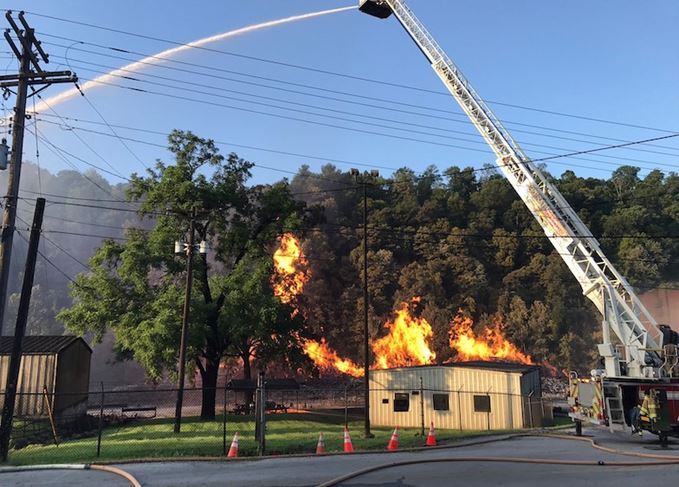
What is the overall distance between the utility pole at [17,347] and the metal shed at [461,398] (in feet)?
53.0

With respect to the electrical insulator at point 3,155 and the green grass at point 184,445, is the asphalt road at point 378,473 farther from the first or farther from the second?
the electrical insulator at point 3,155

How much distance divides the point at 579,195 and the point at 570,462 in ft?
276

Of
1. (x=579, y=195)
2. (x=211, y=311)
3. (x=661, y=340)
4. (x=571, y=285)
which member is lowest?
(x=661, y=340)

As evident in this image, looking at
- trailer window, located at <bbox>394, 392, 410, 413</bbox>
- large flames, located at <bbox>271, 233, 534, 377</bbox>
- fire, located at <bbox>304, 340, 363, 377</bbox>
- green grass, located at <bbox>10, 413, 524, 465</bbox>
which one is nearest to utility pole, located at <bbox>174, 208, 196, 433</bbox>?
green grass, located at <bbox>10, 413, 524, 465</bbox>

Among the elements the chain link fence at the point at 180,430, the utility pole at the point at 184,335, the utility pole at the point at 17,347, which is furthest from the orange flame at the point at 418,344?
the utility pole at the point at 17,347

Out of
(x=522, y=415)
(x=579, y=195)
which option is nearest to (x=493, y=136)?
(x=522, y=415)

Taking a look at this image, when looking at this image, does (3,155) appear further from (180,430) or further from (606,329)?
(606,329)

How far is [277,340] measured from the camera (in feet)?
102

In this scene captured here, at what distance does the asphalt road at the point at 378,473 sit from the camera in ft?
33.5

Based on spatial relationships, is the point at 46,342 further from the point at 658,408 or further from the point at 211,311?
the point at 658,408

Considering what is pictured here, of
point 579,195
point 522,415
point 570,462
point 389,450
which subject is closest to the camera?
point 570,462

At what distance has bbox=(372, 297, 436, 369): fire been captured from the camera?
230 ft

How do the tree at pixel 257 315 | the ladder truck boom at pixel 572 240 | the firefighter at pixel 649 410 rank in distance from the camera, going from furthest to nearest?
the tree at pixel 257 315 < the ladder truck boom at pixel 572 240 < the firefighter at pixel 649 410

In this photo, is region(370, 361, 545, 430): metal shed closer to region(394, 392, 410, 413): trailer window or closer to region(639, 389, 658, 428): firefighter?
region(394, 392, 410, 413): trailer window
